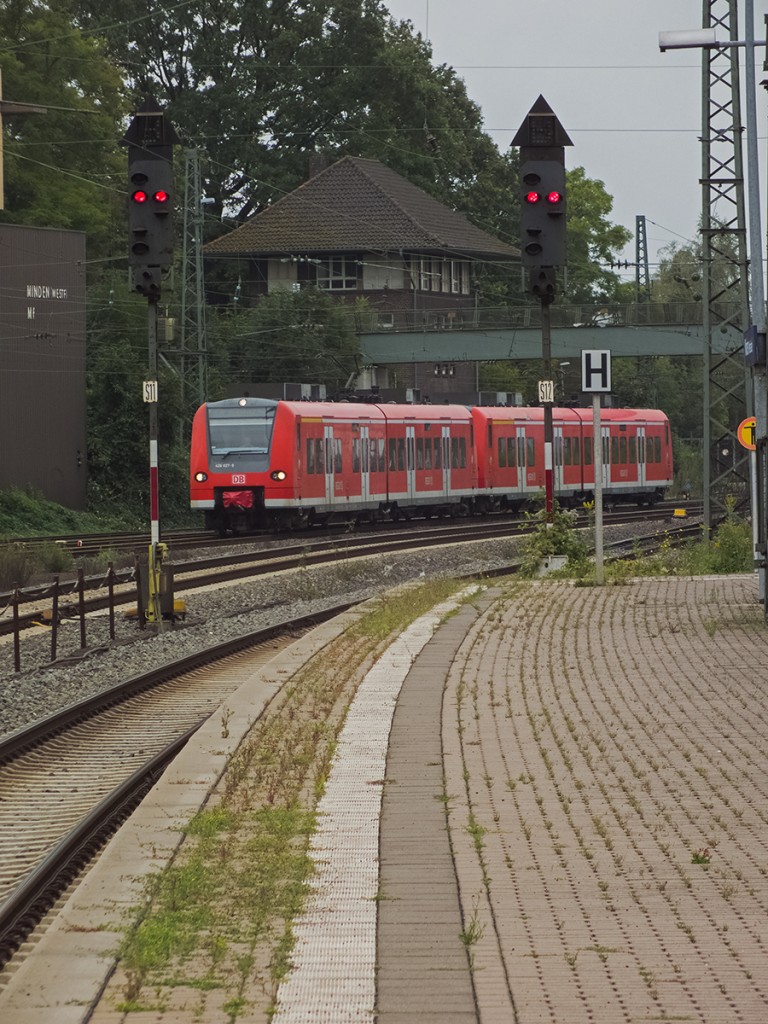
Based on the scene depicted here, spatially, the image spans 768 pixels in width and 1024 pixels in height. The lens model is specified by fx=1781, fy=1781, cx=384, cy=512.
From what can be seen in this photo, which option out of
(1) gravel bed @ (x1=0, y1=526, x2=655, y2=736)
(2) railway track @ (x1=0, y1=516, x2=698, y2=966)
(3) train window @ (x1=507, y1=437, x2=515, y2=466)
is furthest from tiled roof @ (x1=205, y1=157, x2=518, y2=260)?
(2) railway track @ (x1=0, y1=516, x2=698, y2=966)

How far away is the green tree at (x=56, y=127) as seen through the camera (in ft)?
188

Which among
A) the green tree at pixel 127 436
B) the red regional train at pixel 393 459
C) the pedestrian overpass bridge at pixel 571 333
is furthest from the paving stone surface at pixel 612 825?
the pedestrian overpass bridge at pixel 571 333

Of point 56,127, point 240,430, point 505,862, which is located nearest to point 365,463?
point 240,430

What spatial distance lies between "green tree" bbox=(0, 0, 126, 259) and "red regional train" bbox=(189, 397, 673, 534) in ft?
59.1

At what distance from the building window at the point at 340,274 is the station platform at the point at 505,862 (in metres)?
64.4

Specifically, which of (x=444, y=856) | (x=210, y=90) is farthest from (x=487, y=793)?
(x=210, y=90)

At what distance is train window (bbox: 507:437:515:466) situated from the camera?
4869cm

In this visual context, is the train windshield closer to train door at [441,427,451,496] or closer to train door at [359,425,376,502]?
train door at [359,425,376,502]

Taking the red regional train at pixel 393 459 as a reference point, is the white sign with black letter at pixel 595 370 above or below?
above

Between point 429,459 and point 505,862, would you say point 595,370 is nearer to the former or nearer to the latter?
point 505,862

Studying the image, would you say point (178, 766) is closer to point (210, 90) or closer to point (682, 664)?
point (682, 664)

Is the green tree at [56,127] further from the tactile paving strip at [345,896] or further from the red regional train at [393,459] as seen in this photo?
the tactile paving strip at [345,896]

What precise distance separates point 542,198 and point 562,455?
2700cm

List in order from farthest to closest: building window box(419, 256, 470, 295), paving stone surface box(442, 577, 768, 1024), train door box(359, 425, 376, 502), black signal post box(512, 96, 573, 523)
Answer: building window box(419, 256, 470, 295), train door box(359, 425, 376, 502), black signal post box(512, 96, 573, 523), paving stone surface box(442, 577, 768, 1024)
